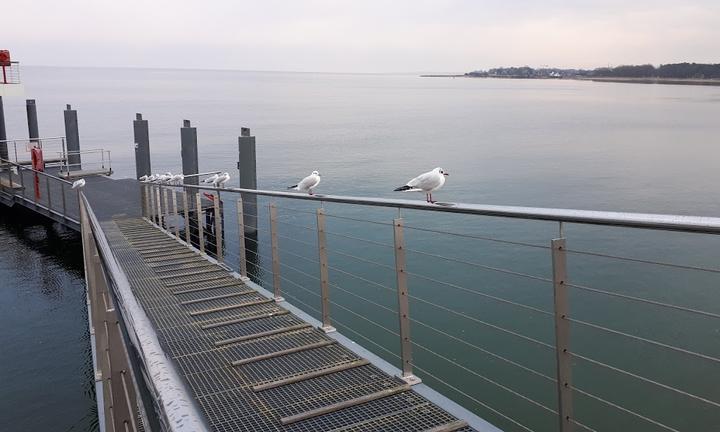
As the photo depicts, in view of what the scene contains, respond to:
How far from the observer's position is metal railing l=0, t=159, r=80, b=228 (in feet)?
38.9

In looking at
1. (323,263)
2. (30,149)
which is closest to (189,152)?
(30,149)

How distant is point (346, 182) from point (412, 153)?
8992 millimetres

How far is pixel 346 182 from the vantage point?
20.4 meters

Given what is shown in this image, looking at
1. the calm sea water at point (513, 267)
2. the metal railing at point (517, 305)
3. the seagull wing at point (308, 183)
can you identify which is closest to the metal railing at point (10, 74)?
the calm sea water at point (513, 267)

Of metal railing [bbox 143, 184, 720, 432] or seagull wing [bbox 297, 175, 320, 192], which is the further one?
seagull wing [bbox 297, 175, 320, 192]

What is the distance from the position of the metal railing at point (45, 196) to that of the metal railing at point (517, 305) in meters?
2.15

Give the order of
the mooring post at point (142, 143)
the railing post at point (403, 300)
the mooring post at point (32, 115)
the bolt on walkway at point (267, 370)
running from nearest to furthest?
the bolt on walkway at point (267, 370)
the railing post at point (403, 300)
the mooring post at point (142, 143)
the mooring post at point (32, 115)

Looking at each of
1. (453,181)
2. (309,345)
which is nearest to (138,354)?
(309,345)

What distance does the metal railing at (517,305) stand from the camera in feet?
11.5

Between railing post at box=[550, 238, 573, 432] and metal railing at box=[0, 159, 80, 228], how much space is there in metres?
10.6

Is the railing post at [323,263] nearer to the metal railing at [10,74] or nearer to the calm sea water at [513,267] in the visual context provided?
the calm sea water at [513,267]

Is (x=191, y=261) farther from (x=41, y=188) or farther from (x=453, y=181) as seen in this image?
(x=453, y=181)

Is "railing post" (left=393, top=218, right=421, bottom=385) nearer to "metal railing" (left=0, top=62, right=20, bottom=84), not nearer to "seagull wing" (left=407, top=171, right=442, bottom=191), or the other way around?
"seagull wing" (left=407, top=171, right=442, bottom=191)

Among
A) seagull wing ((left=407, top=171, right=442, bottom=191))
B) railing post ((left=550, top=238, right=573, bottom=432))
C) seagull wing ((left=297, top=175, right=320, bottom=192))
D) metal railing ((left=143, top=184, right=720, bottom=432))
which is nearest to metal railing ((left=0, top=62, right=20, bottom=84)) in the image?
metal railing ((left=143, top=184, right=720, bottom=432))
